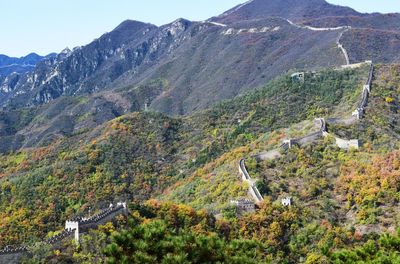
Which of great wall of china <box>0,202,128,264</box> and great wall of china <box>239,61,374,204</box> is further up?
great wall of china <box>0,202,128,264</box>

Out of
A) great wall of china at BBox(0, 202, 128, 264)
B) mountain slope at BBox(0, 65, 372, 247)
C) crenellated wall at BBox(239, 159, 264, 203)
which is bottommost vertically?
mountain slope at BBox(0, 65, 372, 247)

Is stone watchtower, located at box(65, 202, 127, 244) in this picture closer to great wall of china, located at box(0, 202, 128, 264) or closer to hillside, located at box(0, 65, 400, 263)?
great wall of china, located at box(0, 202, 128, 264)

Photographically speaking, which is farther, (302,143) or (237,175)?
(302,143)

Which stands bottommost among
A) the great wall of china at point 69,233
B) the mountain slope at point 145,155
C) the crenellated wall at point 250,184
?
the mountain slope at point 145,155

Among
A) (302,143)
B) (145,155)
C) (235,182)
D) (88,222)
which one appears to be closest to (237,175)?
(235,182)

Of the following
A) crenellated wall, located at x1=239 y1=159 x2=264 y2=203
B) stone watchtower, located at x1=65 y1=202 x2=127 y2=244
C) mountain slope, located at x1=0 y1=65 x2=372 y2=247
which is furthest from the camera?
→ mountain slope, located at x1=0 y1=65 x2=372 y2=247

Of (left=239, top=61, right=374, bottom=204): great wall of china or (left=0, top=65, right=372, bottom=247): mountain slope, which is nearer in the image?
(left=239, top=61, right=374, bottom=204): great wall of china

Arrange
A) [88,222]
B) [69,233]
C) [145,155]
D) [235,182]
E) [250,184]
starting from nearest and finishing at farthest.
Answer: [69,233]
[88,222]
[250,184]
[235,182]
[145,155]

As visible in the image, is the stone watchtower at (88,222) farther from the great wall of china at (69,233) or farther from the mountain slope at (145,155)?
the mountain slope at (145,155)

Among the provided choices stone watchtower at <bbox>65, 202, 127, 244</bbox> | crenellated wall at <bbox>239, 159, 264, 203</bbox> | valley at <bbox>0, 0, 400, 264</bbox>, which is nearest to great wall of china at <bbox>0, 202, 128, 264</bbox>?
stone watchtower at <bbox>65, 202, 127, 244</bbox>

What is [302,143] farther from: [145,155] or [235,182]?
[145,155]

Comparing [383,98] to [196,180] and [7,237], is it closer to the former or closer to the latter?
[196,180]

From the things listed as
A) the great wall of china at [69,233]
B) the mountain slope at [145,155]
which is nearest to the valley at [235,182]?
the great wall of china at [69,233]
